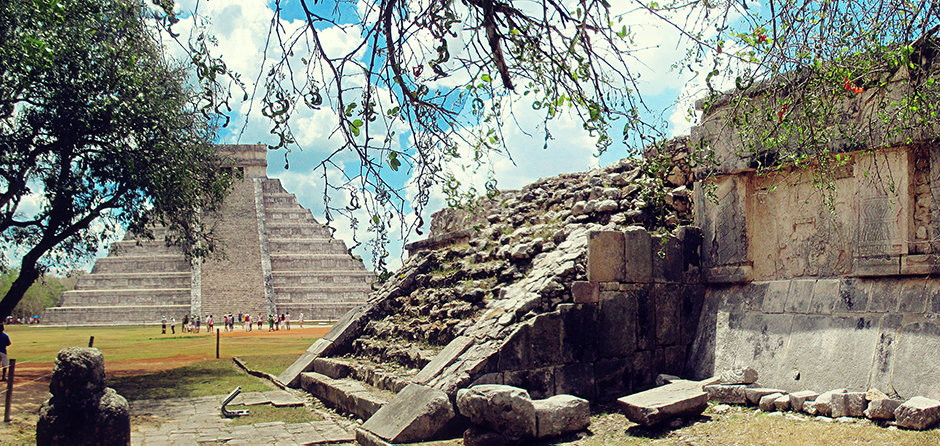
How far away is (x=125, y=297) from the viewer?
43.7m

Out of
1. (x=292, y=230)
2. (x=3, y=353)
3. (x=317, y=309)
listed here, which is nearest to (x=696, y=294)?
(x=3, y=353)

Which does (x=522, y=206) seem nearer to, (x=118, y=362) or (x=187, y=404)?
(x=187, y=404)

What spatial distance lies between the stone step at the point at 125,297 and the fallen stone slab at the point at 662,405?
4163 centimetres

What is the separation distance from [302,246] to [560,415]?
151ft

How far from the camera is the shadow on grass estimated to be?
38.5 ft

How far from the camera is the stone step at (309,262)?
158 ft

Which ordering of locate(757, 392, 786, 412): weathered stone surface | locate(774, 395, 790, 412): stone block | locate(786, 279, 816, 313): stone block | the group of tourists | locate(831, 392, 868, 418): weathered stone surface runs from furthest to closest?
the group of tourists, locate(786, 279, 816, 313): stone block, locate(757, 392, 786, 412): weathered stone surface, locate(774, 395, 790, 412): stone block, locate(831, 392, 868, 418): weathered stone surface

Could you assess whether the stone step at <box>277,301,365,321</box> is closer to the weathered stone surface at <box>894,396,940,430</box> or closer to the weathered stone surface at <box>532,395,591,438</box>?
the weathered stone surface at <box>532,395,591,438</box>

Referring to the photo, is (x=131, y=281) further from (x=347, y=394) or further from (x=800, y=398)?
(x=800, y=398)

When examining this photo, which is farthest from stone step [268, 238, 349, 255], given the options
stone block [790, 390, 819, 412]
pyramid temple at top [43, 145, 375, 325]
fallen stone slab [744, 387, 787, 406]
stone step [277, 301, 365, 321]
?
stone block [790, 390, 819, 412]

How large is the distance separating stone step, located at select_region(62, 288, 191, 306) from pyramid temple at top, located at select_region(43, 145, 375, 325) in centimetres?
5

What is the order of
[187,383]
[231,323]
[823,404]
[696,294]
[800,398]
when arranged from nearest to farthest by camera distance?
[823,404] → [800,398] → [696,294] → [187,383] → [231,323]

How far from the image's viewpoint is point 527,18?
149 inches

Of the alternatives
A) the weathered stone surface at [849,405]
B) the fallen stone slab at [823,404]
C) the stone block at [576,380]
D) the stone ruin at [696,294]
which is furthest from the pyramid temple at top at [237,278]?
the weathered stone surface at [849,405]
